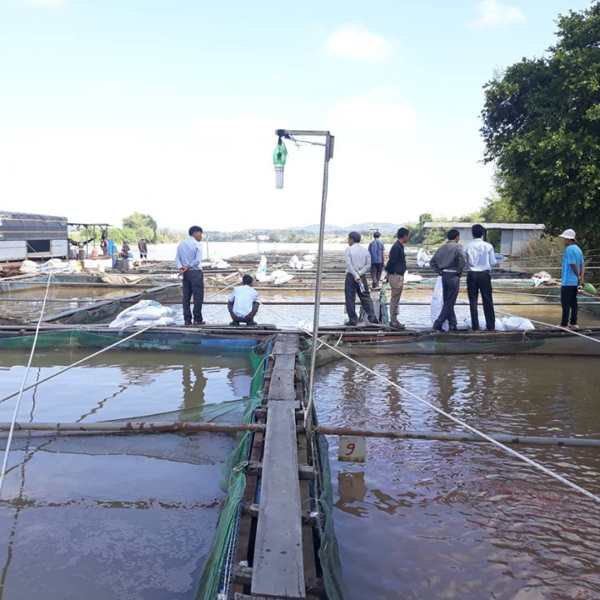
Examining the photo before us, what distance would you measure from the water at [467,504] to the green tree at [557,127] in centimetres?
886

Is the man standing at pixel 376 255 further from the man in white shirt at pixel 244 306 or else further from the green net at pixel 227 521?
the green net at pixel 227 521

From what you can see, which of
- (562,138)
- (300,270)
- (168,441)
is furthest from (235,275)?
(168,441)

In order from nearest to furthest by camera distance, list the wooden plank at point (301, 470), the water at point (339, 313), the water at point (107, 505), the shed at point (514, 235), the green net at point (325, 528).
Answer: the green net at point (325, 528) < the water at point (107, 505) < the wooden plank at point (301, 470) < the water at point (339, 313) < the shed at point (514, 235)

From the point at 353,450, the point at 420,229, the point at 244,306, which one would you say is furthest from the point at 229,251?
the point at 353,450

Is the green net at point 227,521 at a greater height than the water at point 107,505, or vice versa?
the green net at point 227,521

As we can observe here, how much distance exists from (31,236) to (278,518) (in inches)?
A: 901

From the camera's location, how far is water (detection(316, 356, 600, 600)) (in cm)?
288

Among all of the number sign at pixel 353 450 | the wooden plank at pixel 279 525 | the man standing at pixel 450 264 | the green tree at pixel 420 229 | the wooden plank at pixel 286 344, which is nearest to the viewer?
the wooden plank at pixel 279 525

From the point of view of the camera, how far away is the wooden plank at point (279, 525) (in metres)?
2.22

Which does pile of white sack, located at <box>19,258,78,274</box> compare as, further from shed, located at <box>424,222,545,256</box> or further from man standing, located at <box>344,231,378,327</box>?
shed, located at <box>424,222,545,256</box>

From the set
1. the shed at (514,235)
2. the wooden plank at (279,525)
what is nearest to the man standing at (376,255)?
the wooden plank at (279,525)

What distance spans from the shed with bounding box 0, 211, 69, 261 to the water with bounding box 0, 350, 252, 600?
16.7 meters

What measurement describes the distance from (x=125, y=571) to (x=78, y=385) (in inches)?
158

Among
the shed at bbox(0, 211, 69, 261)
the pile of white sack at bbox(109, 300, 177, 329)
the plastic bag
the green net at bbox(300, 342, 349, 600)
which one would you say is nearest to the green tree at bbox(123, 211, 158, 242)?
the shed at bbox(0, 211, 69, 261)
